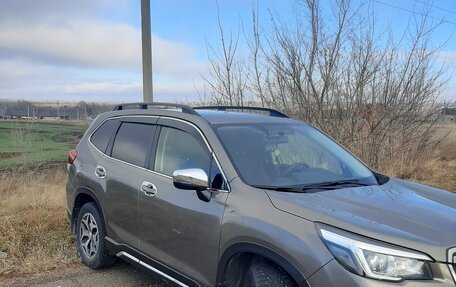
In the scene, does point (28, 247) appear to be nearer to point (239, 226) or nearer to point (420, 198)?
point (239, 226)

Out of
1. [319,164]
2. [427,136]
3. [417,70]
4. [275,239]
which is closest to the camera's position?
[275,239]

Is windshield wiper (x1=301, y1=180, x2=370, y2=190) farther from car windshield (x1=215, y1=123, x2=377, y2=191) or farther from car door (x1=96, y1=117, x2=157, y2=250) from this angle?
car door (x1=96, y1=117, x2=157, y2=250)

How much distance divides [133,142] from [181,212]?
1.24 meters

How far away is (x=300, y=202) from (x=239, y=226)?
44cm

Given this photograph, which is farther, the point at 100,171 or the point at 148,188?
the point at 100,171

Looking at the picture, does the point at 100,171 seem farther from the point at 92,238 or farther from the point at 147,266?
the point at 147,266

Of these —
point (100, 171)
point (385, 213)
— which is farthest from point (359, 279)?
point (100, 171)

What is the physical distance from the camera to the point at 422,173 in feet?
40.2

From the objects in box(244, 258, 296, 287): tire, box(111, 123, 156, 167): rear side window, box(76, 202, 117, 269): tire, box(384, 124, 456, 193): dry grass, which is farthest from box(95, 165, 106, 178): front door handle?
box(384, 124, 456, 193): dry grass

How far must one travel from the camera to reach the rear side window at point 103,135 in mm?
5027

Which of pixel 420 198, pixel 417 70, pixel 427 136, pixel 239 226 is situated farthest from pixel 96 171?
pixel 427 136

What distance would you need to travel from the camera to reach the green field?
491 inches

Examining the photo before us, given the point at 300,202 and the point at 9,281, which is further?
the point at 9,281

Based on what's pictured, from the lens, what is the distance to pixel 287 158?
12.8 ft
